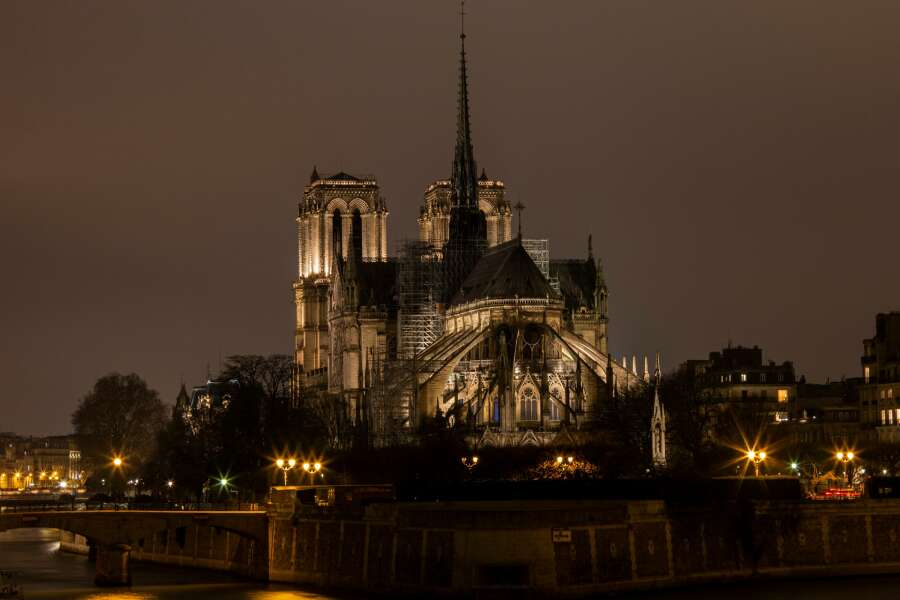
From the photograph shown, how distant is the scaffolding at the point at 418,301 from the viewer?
127m

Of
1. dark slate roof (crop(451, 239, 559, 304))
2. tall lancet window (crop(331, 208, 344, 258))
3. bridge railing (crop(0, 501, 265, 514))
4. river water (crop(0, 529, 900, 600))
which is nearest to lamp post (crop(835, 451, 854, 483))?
river water (crop(0, 529, 900, 600))

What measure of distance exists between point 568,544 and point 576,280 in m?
74.4

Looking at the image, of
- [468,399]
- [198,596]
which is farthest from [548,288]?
[198,596]

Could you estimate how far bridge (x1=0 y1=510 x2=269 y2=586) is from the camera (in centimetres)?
7025

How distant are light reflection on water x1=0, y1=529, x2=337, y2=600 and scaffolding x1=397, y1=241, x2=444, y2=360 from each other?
38.7 meters

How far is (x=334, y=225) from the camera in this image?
15100 centimetres

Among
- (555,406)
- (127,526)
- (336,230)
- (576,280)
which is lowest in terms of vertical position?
(127,526)

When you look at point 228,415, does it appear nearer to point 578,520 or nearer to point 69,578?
point 69,578

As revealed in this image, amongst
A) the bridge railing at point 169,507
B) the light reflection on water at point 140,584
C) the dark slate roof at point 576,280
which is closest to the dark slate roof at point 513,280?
the dark slate roof at point 576,280

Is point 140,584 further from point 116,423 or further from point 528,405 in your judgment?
point 116,423

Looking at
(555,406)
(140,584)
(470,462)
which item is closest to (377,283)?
(555,406)

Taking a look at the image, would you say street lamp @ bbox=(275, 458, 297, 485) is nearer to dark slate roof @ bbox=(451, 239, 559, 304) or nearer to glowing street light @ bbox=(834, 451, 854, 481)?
glowing street light @ bbox=(834, 451, 854, 481)

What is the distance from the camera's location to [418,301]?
129 metres

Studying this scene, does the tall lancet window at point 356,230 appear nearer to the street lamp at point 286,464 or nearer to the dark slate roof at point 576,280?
the dark slate roof at point 576,280
